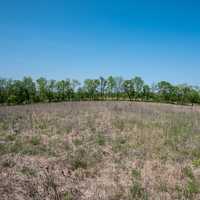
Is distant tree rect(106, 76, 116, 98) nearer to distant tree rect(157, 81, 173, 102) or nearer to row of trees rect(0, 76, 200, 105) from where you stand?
row of trees rect(0, 76, 200, 105)

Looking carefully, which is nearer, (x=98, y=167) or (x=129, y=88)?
(x=98, y=167)

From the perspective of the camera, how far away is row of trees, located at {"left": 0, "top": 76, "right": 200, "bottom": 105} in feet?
161

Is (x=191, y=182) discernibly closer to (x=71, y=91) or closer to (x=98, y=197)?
(x=98, y=197)

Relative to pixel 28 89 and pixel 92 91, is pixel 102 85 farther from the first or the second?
pixel 28 89

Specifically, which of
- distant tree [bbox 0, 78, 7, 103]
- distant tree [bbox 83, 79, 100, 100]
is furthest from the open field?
distant tree [bbox 83, 79, 100, 100]

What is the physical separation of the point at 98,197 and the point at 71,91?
2290 inches

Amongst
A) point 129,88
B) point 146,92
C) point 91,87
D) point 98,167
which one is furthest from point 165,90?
point 98,167

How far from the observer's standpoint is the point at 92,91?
63.5 metres

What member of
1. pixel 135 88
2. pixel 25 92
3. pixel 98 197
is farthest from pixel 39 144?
pixel 135 88

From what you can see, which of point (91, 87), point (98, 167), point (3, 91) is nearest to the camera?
point (98, 167)

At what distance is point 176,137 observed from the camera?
8.54 m

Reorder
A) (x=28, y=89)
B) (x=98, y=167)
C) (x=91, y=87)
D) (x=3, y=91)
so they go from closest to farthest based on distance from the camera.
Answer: (x=98, y=167)
(x=3, y=91)
(x=28, y=89)
(x=91, y=87)

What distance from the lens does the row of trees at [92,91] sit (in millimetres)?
49219

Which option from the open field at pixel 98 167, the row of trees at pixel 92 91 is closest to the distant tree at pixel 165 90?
the row of trees at pixel 92 91
